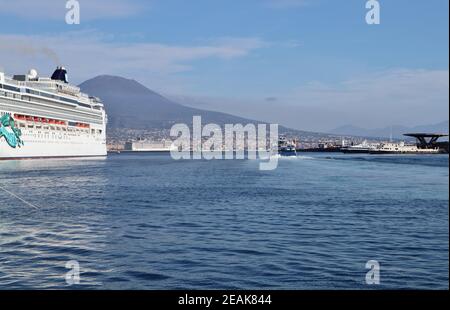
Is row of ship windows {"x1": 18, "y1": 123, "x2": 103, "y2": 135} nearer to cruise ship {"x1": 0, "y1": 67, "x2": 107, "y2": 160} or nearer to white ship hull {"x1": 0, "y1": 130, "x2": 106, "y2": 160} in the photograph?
cruise ship {"x1": 0, "y1": 67, "x2": 107, "y2": 160}

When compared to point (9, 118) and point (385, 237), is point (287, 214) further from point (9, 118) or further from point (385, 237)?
point (9, 118)

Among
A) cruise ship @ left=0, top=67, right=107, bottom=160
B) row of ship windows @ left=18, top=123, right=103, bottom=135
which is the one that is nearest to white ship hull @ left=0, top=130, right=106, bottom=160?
cruise ship @ left=0, top=67, right=107, bottom=160

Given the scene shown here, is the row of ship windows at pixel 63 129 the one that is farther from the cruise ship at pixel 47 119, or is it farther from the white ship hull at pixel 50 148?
the white ship hull at pixel 50 148

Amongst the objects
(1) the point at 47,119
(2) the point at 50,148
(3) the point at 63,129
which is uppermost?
(1) the point at 47,119

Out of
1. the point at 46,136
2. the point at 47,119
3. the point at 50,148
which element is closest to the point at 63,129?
the point at 47,119

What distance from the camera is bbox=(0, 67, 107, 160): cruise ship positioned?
326ft

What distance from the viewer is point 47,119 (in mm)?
114625

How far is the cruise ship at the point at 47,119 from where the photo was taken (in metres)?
99.5

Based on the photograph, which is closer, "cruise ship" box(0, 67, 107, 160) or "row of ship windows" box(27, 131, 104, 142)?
"cruise ship" box(0, 67, 107, 160)

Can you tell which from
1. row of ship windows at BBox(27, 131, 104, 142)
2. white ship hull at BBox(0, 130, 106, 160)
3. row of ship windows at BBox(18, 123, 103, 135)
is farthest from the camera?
row of ship windows at BBox(18, 123, 103, 135)

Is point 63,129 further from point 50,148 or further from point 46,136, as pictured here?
point 50,148

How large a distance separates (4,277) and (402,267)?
12824 millimetres
